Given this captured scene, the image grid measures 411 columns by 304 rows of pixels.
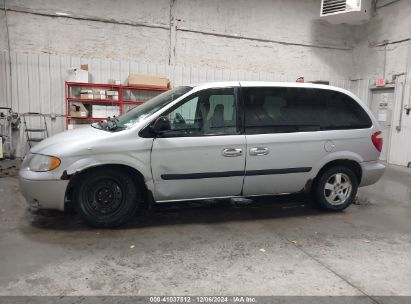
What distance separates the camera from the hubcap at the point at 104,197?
348 centimetres

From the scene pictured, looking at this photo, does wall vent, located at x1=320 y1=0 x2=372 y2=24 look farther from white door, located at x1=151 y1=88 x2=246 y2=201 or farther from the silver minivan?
white door, located at x1=151 y1=88 x2=246 y2=201

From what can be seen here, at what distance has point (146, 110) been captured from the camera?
385 cm

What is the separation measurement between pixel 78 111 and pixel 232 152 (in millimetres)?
4931

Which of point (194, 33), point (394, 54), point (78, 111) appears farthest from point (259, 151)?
point (394, 54)

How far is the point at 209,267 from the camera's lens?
9.21ft

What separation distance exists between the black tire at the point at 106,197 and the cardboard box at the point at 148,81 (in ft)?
15.2

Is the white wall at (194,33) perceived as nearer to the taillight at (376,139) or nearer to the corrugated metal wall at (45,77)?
the corrugated metal wall at (45,77)

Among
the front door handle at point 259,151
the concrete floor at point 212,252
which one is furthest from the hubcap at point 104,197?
the front door handle at point 259,151

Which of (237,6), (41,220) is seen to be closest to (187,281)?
(41,220)

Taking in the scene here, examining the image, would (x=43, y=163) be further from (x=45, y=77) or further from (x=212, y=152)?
(x=45, y=77)

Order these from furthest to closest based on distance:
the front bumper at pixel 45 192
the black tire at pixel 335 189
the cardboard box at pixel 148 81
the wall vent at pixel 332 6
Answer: the wall vent at pixel 332 6
the cardboard box at pixel 148 81
the black tire at pixel 335 189
the front bumper at pixel 45 192

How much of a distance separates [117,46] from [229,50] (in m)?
2.91

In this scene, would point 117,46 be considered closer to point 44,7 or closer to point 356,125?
point 44,7

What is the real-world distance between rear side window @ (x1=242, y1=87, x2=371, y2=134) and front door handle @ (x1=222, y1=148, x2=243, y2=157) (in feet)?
0.81
